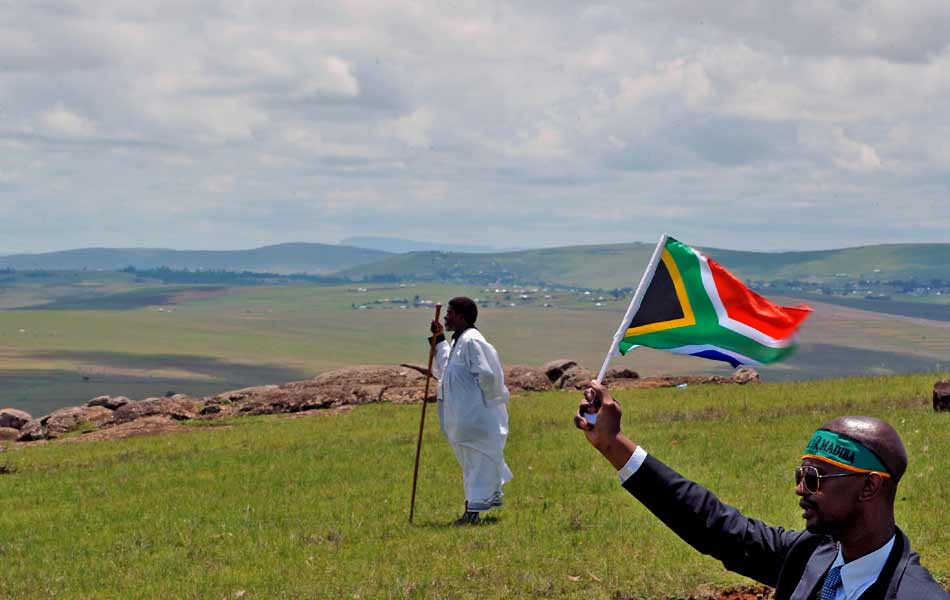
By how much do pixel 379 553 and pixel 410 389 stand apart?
2334 centimetres

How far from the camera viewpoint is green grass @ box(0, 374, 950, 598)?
39.9ft

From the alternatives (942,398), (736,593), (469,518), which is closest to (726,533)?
(736,593)

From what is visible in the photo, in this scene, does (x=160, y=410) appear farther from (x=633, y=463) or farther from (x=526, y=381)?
(x=633, y=463)

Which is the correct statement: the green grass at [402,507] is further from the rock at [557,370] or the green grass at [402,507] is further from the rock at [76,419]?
the rock at [557,370]

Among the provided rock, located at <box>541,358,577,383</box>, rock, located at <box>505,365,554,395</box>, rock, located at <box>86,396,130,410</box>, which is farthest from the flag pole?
rock, located at <box>86,396,130,410</box>

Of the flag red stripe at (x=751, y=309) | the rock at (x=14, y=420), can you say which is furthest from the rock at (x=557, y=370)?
the flag red stripe at (x=751, y=309)

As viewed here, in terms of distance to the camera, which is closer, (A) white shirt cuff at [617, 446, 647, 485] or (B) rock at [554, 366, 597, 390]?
(A) white shirt cuff at [617, 446, 647, 485]

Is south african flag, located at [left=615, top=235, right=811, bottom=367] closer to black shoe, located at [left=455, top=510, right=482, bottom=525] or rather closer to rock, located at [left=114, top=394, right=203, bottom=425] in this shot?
black shoe, located at [left=455, top=510, right=482, bottom=525]

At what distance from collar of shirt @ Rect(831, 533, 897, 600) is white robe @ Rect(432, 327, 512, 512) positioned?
1151 centimetres

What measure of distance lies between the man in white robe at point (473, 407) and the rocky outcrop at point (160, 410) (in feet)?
70.3

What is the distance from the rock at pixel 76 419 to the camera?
35.8 metres

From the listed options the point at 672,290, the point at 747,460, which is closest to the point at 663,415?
the point at 747,460

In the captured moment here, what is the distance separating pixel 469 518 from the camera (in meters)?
15.9

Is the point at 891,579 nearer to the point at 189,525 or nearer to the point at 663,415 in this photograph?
the point at 189,525
